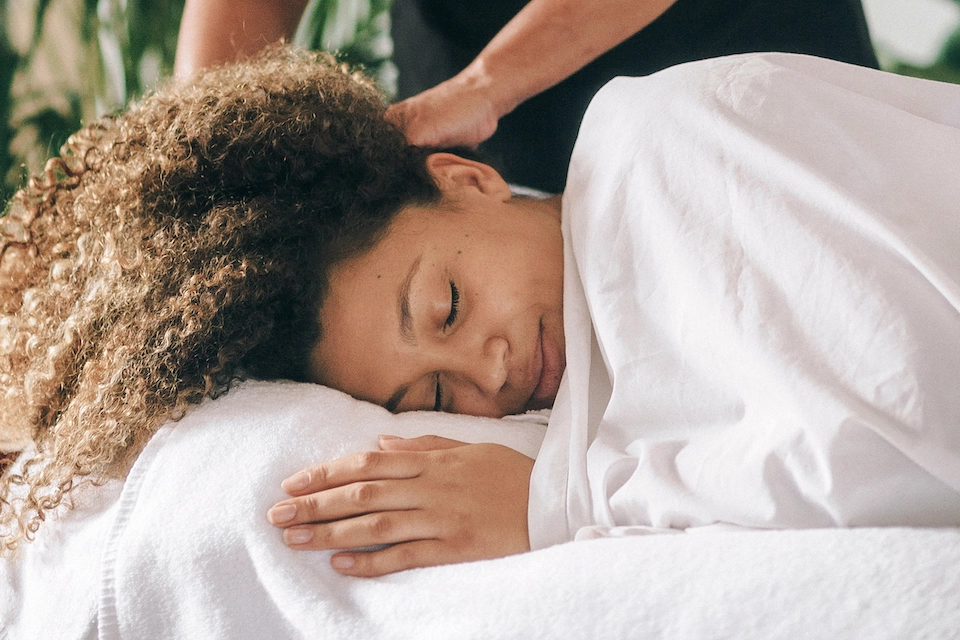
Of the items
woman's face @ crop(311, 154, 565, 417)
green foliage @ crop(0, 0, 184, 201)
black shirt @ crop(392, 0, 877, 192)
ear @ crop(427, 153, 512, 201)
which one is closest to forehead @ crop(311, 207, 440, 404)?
woman's face @ crop(311, 154, 565, 417)

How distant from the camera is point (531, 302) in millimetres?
824

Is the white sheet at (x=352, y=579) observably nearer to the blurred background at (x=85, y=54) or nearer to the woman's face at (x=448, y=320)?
the woman's face at (x=448, y=320)

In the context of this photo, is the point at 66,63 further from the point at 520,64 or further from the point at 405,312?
the point at 405,312

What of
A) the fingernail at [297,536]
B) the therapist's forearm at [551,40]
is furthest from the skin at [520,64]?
the fingernail at [297,536]

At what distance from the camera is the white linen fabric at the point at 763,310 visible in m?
0.52

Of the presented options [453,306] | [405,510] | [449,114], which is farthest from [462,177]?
[405,510]

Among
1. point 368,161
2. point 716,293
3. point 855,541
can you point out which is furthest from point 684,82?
point 855,541

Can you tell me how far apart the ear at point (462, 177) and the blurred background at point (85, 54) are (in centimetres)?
61

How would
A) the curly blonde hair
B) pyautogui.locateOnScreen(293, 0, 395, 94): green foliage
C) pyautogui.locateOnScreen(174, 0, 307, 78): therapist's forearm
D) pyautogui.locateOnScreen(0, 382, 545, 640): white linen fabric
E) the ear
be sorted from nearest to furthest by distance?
1. pyautogui.locateOnScreen(0, 382, 545, 640): white linen fabric
2. the curly blonde hair
3. the ear
4. pyautogui.locateOnScreen(174, 0, 307, 78): therapist's forearm
5. pyautogui.locateOnScreen(293, 0, 395, 94): green foliage

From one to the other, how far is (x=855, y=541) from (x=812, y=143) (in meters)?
0.35

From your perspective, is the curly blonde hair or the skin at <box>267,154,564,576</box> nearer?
the skin at <box>267,154,564,576</box>

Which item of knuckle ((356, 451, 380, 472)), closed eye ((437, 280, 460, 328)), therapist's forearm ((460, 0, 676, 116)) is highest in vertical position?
therapist's forearm ((460, 0, 676, 116))

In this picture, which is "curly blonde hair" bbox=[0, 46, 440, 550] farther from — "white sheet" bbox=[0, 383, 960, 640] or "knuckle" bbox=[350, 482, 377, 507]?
"knuckle" bbox=[350, 482, 377, 507]

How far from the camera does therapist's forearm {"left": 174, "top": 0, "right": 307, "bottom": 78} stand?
123 cm
